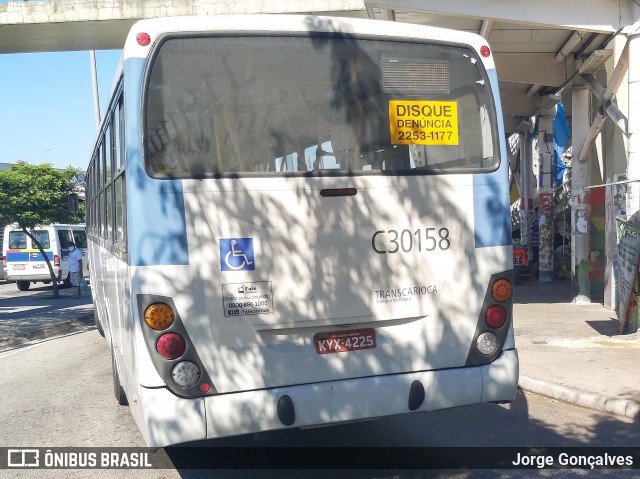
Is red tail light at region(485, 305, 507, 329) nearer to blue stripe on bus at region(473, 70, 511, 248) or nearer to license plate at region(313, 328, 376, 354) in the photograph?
blue stripe on bus at region(473, 70, 511, 248)

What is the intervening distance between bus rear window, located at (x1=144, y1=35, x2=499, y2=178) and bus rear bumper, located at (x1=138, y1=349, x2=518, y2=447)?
1424mm

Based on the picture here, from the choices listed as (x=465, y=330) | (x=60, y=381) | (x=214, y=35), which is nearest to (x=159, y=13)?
(x=60, y=381)

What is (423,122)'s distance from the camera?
5.08 meters

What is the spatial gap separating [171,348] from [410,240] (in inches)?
69.9

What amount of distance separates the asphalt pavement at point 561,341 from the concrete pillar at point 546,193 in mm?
1604

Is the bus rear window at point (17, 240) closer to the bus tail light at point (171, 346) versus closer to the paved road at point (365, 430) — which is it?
the paved road at point (365, 430)

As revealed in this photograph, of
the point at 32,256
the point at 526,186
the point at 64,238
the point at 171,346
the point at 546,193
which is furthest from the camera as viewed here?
the point at 64,238

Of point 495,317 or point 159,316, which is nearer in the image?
point 159,316

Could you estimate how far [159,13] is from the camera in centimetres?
1488

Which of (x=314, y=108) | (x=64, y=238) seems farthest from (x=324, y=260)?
(x=64, y=238)

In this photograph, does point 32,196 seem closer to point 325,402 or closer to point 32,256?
point 32,256

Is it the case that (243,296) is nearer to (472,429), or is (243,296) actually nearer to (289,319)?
(289,319)

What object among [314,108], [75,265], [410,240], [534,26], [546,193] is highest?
[534,26]

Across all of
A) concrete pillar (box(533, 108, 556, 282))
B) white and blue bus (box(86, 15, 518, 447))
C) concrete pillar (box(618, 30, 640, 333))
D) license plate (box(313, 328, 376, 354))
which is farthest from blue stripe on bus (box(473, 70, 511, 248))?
concrete pillar (box(533, 108, 556, 282))
